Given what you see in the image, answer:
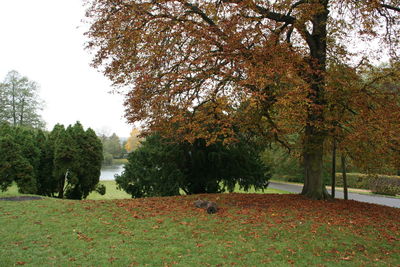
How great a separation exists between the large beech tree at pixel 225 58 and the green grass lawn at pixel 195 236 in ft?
8.94

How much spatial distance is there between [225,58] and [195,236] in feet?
16.6

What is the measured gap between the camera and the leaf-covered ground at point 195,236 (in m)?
5.21

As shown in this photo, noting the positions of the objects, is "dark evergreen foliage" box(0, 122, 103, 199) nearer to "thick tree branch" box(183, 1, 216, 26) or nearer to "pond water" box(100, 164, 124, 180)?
"thick tree branch" box(183, 1, 216, 26)

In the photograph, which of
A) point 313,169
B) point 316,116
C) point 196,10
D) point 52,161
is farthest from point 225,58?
point 52,161

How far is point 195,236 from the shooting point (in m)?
6.41

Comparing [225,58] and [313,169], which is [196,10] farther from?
[313,169]

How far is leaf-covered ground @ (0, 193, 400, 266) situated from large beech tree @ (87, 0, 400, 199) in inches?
108

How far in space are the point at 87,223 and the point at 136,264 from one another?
9.85 feet

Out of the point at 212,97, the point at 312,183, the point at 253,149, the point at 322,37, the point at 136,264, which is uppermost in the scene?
the point at 322,37

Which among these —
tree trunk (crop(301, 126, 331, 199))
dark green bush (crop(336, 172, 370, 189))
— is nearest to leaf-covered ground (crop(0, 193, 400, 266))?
tree trunk (crop(301, 126, 331, 199))

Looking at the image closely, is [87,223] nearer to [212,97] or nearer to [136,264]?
[136,264]

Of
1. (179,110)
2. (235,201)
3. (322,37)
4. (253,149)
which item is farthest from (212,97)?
(253,149)

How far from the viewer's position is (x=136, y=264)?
494cm

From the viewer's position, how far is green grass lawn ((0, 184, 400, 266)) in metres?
5.20
